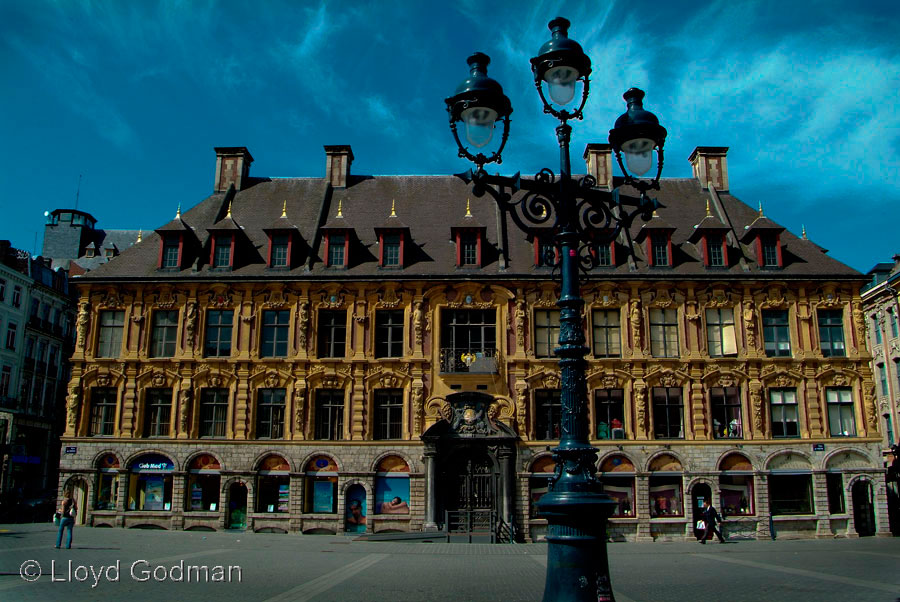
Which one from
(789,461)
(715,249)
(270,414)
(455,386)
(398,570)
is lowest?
(398,570)

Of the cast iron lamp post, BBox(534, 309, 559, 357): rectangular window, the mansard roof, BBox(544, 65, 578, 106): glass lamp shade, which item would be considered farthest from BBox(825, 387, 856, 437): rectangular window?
BBox(544, 65, 578, 106): glass lamp shade

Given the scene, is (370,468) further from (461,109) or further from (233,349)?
(461,109)

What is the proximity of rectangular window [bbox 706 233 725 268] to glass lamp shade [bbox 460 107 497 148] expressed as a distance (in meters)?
25.5

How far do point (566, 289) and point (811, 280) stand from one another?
2718 centimetres

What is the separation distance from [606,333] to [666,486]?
683 cm

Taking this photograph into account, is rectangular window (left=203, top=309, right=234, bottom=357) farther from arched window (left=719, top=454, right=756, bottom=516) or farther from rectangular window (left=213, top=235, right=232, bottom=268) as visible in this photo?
arched window (left=719, top=454, right=756, bottom=516)

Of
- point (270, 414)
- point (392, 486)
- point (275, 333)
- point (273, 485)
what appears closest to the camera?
point (392, 486)

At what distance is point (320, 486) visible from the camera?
31875 millimetres

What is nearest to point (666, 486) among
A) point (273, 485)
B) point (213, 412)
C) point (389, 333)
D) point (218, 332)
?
point (389, 333)

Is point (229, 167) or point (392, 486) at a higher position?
point (229, 167)

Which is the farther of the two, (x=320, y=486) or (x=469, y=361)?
A: (x=469, y=361)

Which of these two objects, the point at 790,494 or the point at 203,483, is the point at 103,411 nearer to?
the point at 203,483

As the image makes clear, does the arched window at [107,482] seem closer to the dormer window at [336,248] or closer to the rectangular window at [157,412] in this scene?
the rectangular window at [157,412]

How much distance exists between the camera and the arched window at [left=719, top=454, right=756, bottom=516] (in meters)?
31.4
